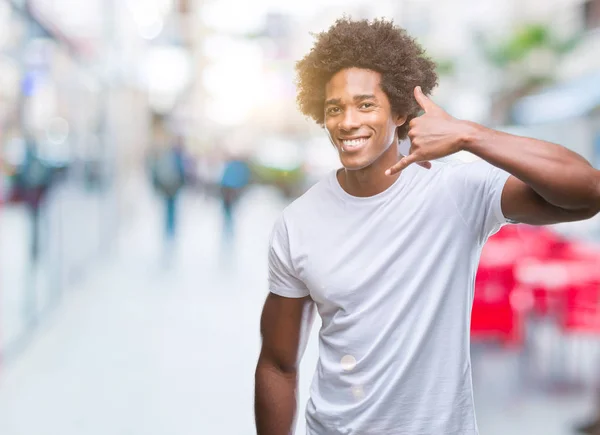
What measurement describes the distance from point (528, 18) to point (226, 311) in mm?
30343

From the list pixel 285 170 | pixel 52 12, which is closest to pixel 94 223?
pixel 52 12

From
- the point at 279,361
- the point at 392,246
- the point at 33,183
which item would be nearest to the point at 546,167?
the point at 392,246

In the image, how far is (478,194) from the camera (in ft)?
6.70

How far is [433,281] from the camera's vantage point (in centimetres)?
205

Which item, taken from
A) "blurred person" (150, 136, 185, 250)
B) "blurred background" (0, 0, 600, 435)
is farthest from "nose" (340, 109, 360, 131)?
"blurred person" (150, 136, 185, 250)

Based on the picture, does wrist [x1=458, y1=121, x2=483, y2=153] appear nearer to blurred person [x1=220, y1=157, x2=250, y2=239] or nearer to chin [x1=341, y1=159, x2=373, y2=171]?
chin [x1=341, y1=159, x2=373, y2=171]

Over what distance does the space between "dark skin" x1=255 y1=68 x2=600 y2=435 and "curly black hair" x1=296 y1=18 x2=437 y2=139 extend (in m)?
0.03

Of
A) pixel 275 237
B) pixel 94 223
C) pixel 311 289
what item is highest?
pixel 94 223

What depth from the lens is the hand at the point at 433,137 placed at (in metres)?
1.90

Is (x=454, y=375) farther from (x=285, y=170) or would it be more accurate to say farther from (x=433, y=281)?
(x=285, y=170)

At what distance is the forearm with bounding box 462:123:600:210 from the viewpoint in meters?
1.81

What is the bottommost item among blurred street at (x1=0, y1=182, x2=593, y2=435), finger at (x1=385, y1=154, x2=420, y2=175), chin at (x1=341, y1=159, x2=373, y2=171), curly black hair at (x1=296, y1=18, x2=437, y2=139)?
blurred street at (x1=0, y1=182, x2=593, y2=435)

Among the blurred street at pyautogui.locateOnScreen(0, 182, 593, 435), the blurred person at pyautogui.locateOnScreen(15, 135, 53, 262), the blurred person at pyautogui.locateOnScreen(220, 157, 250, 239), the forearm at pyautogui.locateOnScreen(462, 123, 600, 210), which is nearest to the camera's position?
the forearm at pyautogui.locateOnScreen(462, 123, 600, 210)

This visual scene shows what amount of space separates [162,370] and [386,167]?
17.0ft
